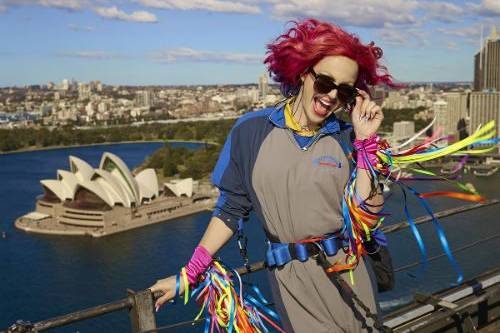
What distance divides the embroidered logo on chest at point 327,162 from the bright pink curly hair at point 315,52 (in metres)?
0.09

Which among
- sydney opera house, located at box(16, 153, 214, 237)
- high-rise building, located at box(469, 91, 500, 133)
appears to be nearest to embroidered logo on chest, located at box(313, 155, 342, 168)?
sydney opera house, located at box(16, 153, 214, 237)

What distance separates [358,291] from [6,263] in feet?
25.1

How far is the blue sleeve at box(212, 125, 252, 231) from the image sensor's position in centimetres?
63

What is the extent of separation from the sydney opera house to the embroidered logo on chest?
31.3 feet

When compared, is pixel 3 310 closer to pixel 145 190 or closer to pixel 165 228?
pixel 165 228

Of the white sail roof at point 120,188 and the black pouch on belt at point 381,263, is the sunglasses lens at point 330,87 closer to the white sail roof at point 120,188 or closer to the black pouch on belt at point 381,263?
the black pouch on belt at point 381,263

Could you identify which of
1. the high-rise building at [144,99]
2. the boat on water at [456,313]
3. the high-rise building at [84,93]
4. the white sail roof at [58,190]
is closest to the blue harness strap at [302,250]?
the boat on water at [456,313]

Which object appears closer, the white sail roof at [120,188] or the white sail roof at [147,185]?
the white sail roof at [120,188]

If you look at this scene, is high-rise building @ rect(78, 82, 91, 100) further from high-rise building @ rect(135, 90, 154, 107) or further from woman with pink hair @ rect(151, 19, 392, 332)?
woman with pink hair @ rect(151, 19, 392, 332)

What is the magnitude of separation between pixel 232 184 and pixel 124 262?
708 cm

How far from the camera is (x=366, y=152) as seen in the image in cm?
59

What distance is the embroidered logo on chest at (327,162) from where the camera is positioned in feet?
1.92

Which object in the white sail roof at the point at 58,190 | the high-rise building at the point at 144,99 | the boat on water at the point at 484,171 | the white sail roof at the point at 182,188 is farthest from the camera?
the high-rise building at the point at 144,99

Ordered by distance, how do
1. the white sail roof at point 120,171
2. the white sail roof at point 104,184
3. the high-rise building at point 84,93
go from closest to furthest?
the white sail roof at point 104,184
the white sail roof at point 120,171
the high-rise building at point 84,93
